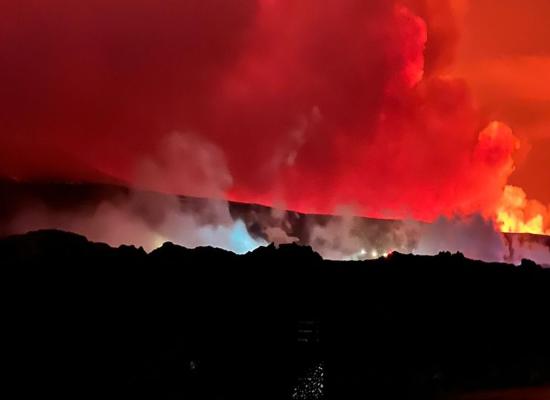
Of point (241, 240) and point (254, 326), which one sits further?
point (241, 240)

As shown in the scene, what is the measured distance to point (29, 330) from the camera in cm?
1451

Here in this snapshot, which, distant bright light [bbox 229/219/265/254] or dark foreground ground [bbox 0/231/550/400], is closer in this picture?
dark foreground ground [bbox 0/231/550/400]

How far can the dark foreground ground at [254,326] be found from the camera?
48.7 ft

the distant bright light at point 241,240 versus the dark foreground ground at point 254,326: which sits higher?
the distant bright light at point 241,240

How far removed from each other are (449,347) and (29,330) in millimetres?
10686

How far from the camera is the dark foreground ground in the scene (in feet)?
48.7

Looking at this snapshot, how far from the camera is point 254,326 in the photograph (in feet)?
55.6

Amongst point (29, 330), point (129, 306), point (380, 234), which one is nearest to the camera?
point (29, 330)

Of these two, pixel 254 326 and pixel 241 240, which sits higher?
pixel 241 240

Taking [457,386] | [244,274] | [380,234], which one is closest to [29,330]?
[244,274]

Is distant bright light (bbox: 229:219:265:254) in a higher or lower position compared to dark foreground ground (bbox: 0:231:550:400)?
higher

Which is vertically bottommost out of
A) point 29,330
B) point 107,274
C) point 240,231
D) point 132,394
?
point 132,394

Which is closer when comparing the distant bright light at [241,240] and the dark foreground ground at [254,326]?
the dark foreground ground at [254,326]

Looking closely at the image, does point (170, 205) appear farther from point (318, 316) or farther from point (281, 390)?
point (281, 390)
